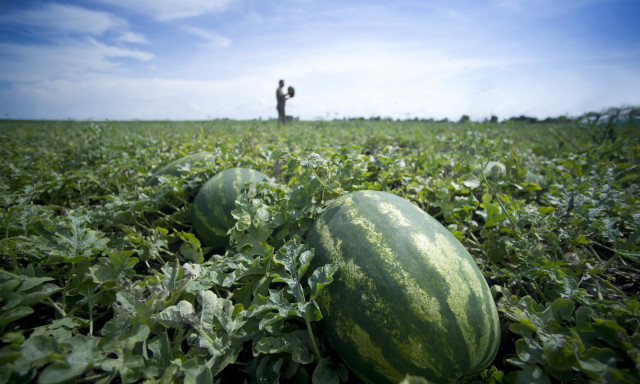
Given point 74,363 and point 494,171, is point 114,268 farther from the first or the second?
point 494,171

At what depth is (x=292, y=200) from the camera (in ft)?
6.11

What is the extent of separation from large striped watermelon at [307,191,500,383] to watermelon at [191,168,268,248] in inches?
46.3

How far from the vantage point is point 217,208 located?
94.5 inches

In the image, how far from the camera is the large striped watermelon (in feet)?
3.97

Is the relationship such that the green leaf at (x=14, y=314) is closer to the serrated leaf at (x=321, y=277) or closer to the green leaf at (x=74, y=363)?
the green leaf at (x=74, y=363)

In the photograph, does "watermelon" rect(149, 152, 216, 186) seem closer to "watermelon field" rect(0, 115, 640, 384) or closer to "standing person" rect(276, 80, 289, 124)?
"watermelon field" rect(0, 115, 640, 384)

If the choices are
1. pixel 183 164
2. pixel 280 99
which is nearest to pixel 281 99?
pixel 280 99

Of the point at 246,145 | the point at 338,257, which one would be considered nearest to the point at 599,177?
the point at 338,257

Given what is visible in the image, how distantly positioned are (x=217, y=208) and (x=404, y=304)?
1.74m

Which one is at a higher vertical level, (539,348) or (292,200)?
(292,200)

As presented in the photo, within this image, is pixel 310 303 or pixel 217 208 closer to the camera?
pixel 310 303

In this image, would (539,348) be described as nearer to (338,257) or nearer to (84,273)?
(338,257)

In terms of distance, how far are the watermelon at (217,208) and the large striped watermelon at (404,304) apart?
1.18m

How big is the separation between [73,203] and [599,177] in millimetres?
5564
